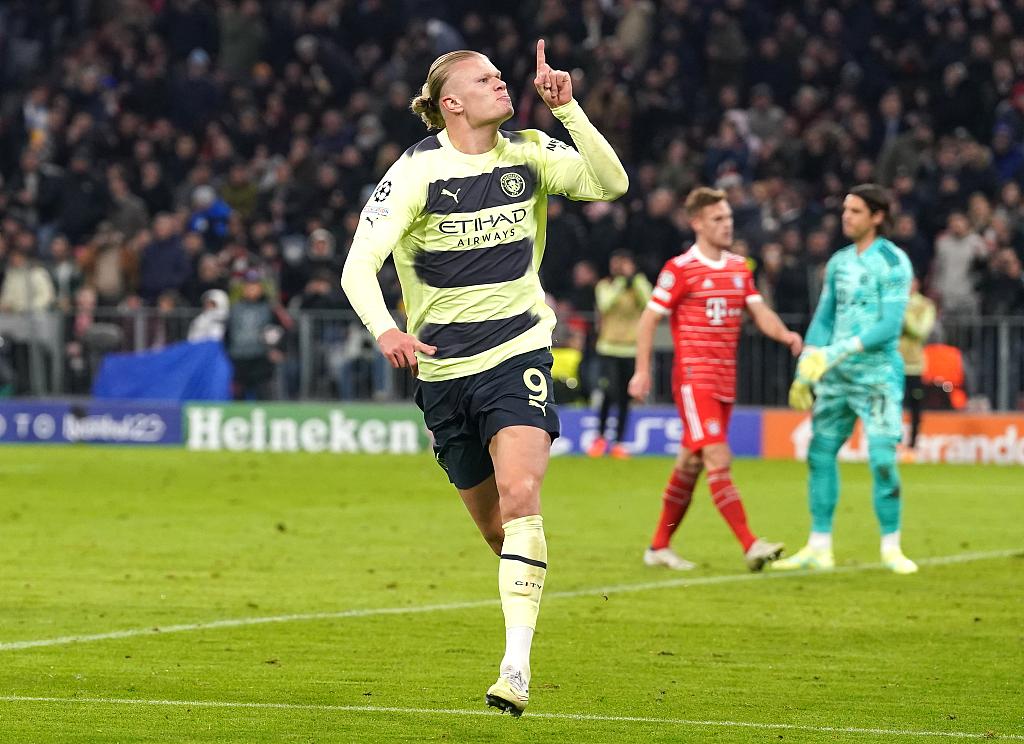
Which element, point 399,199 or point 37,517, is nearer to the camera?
point 399,199

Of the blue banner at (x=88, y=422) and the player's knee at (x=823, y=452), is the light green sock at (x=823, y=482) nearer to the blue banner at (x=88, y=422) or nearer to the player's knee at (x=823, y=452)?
the player's knee at (x=823, y=452)

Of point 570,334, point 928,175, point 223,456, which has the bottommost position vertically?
point 223,456

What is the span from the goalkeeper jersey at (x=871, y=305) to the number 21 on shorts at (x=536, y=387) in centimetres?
462

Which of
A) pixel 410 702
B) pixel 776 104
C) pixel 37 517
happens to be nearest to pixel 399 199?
pixel 410 702

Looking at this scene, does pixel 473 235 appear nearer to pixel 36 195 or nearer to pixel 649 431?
pixel 649 431

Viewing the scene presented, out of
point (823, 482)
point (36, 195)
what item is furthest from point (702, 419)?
point (36, 195)

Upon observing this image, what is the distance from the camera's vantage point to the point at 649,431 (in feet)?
73.3

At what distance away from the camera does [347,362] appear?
918 inches

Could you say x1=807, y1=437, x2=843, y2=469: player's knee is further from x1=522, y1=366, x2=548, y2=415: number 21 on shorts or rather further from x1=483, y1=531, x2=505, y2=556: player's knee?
x1=522, y1=366, x2=548, y2=415: number 21 on shorts

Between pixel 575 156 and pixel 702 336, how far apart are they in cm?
445

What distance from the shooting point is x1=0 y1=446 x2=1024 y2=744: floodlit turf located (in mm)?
5977

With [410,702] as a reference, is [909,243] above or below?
above

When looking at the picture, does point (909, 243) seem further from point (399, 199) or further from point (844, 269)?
point (399, 199)

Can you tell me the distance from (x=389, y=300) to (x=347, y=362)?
4.94 feet
